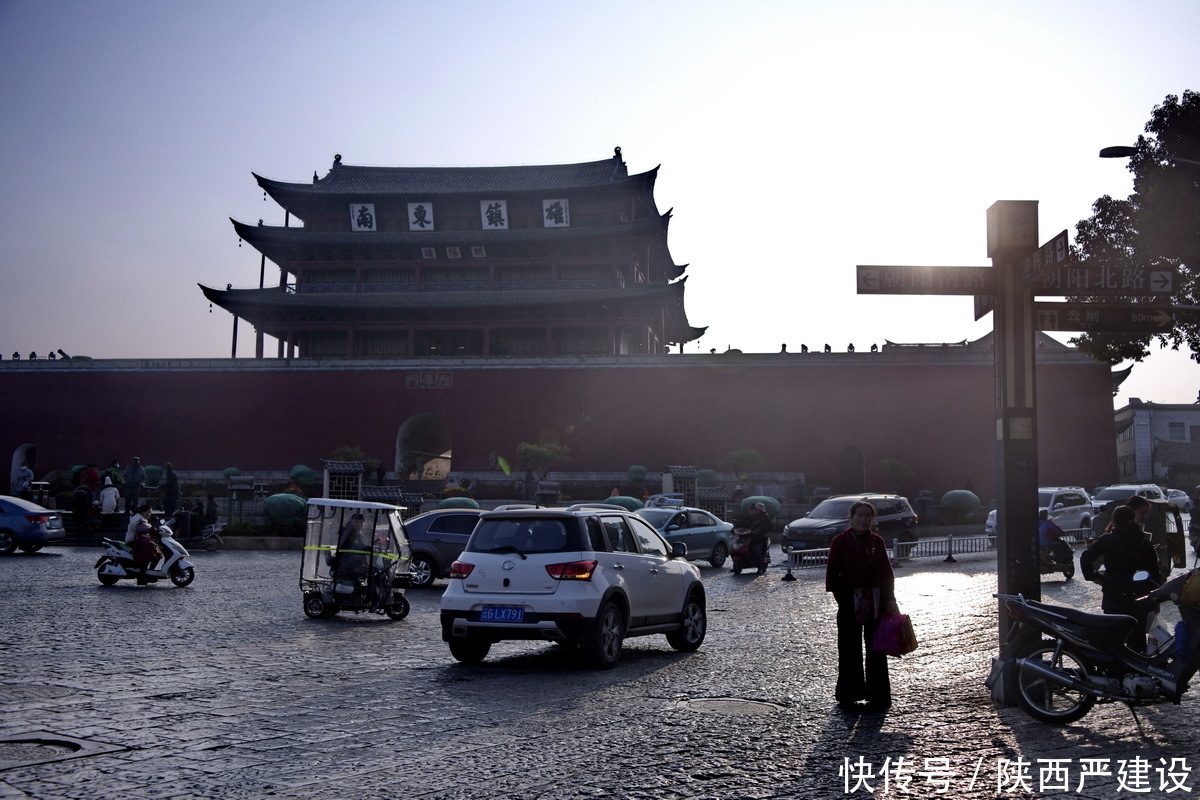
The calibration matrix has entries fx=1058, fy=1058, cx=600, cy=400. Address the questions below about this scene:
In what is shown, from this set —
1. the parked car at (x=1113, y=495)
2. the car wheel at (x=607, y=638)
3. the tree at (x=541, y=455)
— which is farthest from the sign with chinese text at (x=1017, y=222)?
the tree at (x=541, y=455)

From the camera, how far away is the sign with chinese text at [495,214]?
4653 centimetres

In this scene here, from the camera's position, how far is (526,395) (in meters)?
41.6

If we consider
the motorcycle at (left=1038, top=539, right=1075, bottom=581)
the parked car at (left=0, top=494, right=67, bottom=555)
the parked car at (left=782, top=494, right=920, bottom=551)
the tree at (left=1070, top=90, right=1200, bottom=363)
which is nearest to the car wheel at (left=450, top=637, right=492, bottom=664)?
the tree at (left=1070, top=90, right=1200, bottom=363)

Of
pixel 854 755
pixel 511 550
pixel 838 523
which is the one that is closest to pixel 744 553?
pixel 838 523

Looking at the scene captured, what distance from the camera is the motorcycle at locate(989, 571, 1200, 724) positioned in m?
6.38

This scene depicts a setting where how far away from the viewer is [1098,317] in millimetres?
8539

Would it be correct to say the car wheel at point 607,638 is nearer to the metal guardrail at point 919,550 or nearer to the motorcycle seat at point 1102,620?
the motorcycle seat at point 1102,620

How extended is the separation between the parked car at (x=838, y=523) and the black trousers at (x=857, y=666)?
13277 millimetres

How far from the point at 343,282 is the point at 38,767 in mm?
41774

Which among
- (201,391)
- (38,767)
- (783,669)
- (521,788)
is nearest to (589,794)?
(521,788)

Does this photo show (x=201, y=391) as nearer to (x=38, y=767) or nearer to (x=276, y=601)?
(x=276, y=601)

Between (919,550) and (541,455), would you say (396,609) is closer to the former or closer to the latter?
(919,550)

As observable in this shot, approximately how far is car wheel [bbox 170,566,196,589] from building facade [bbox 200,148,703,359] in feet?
88.4

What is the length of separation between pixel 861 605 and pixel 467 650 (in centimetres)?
354
